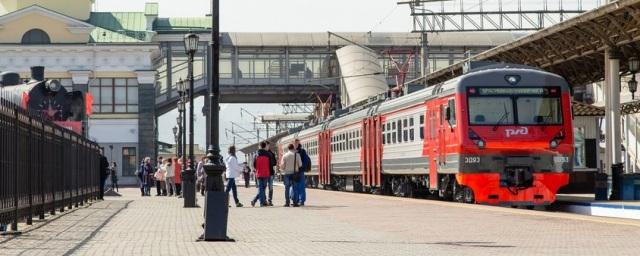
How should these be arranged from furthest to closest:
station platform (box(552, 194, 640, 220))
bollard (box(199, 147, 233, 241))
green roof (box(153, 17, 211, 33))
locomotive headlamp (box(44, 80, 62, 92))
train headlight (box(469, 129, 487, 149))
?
green roof (box(153, 17, 211, 33))
locomotive headlamp (box(44, 80, 62, 92))
train headlight (box(469, 129, 487, 149))
station platform (box(552, 194, 640, 220))
bollard (box(199, 147, 233, 241))

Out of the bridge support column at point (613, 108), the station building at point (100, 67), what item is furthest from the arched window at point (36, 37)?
the bridge support column at point (613, 108)

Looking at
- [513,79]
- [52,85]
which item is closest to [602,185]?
[513,79]

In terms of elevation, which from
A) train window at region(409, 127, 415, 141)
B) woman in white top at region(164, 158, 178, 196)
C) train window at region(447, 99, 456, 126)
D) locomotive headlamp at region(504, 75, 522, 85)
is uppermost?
locomotive headlamp at region(504, 75, 522, 85)

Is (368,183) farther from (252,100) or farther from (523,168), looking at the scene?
(252,100)

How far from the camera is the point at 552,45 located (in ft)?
112

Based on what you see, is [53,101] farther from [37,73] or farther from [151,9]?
[151,9]

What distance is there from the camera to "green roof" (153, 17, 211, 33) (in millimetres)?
82625

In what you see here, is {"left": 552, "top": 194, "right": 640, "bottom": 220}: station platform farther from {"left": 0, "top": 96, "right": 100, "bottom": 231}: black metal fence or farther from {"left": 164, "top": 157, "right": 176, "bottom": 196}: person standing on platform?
{"left": 164, "top": 157, "right": 176, "bottom": 196}: person standing on platform

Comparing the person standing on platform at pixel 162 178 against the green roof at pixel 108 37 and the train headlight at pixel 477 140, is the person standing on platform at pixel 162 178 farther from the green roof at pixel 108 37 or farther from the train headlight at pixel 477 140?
the green roof at pixel 108 37

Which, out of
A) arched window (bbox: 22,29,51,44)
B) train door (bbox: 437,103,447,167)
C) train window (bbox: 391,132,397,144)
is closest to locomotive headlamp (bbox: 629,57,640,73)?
train window (bbox: 391,132,397,144)

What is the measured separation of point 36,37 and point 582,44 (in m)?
49.9

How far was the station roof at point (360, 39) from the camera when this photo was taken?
7994 cm

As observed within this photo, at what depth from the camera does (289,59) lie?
80.4m

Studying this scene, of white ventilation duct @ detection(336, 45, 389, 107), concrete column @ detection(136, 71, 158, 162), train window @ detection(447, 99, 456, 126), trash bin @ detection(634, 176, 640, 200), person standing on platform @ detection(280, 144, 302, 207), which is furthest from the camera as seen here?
concrete column @ detection(136, 71, 158, 162)
